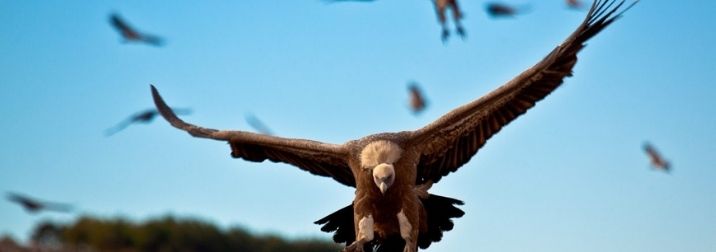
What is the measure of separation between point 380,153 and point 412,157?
1.46 ft

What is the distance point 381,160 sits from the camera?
34.1ft

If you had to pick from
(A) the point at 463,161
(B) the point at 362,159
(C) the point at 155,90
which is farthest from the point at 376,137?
(C) the point at 155,90

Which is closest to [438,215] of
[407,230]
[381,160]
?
[407,230]

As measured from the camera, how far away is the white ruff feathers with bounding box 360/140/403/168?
10.4 meters

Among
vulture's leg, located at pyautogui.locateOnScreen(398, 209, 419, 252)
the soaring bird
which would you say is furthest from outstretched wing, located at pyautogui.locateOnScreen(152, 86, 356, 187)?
vulture's leg, located at pyautogui.locateOnScreen(398, 209, 419, 252)

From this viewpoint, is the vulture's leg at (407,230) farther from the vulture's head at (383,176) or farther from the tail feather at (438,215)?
the tail feather at (438,215)

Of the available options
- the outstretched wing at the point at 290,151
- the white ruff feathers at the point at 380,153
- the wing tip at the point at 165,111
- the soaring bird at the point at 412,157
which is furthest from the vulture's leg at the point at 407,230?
the wing tip at the point at 165,111

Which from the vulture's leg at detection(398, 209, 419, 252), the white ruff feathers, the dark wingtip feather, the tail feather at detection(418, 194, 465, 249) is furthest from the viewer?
the dark wingtip feather

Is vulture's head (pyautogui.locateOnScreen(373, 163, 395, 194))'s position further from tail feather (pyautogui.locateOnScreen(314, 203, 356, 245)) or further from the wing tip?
the wing tip

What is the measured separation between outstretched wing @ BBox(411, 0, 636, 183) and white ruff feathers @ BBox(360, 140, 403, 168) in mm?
321

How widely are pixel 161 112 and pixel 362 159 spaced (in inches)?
114

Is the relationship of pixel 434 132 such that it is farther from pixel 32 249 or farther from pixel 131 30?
pixel 32 249

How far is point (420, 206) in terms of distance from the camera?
11078 millimetres

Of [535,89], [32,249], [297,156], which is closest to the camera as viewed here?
[535,89]
